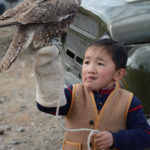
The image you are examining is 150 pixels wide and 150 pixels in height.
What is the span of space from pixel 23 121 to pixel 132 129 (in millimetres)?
2624

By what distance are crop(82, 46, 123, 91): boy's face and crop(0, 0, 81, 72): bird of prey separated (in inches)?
21.6

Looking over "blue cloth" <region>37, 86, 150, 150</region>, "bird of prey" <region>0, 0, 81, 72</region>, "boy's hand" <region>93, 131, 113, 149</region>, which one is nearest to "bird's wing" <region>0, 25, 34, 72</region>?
"bird of prey" <region>0, 0, 81, 72</region>

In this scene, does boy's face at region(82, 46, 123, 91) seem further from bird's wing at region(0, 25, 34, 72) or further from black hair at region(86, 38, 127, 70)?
bird's wing at region(0, 25, 34, 72)

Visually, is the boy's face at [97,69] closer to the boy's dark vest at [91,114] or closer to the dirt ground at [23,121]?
the boy's dark vest at [91,114]

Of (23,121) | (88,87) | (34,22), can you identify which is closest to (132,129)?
(88,87)

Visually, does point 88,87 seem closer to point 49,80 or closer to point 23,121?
point 49,80

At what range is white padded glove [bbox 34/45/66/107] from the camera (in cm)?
175

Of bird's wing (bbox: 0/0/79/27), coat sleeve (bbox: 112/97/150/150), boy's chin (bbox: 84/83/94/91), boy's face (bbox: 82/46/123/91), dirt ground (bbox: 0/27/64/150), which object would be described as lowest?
dirt ground (bbox: 0/27/64/150)

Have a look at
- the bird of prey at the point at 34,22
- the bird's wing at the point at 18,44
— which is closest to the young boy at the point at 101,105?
the bird's wing at the point at 18,44

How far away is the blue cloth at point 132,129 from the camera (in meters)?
1.72

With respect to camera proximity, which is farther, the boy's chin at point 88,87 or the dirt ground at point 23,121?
the dirt ground at point 23,121

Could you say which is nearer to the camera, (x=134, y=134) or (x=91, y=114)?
(x=134, y=134)

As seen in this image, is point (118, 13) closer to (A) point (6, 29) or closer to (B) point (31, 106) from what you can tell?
(B) point (31, 106)

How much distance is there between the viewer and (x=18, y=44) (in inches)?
85.0
